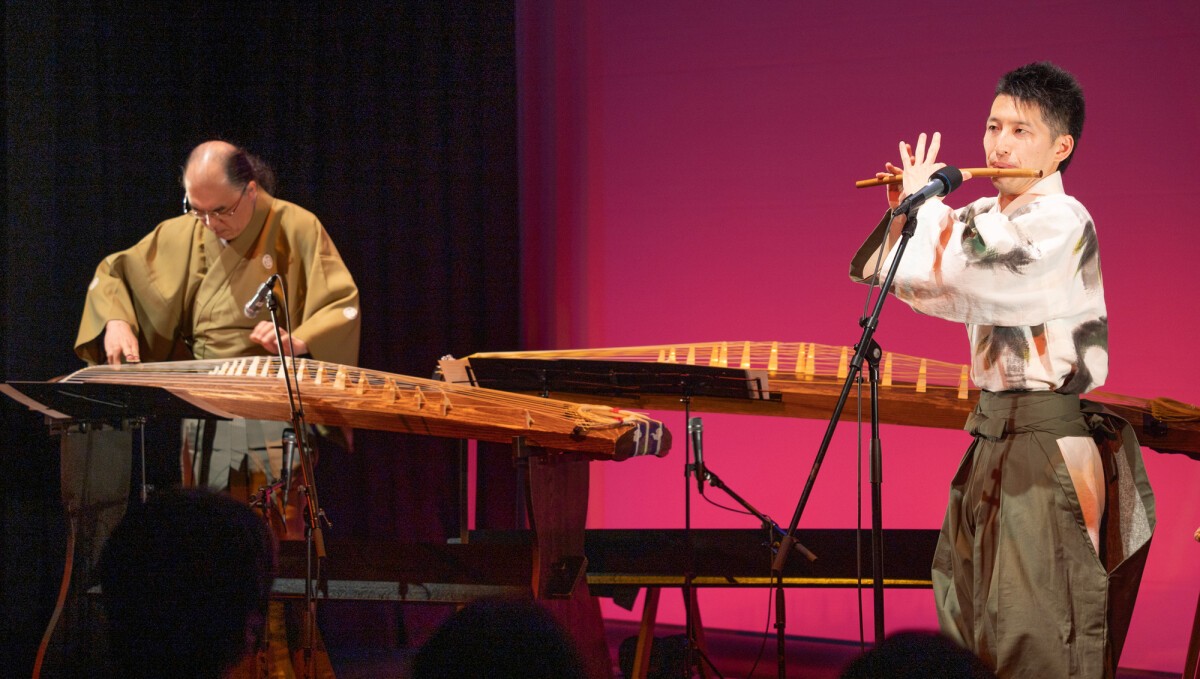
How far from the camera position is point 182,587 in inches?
54.7

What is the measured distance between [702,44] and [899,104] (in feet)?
2.78

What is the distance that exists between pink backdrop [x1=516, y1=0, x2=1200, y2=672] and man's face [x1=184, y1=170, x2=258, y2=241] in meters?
1.28

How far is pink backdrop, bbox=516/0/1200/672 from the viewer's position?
148 inches

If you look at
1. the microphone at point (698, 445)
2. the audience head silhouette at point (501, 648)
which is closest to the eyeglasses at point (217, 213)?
the microphone at point (698, 445)

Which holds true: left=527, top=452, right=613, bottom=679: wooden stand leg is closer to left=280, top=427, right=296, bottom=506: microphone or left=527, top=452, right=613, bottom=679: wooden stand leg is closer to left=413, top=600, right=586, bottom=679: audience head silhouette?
left=280, top=427, right=296, bottom=506: microphone

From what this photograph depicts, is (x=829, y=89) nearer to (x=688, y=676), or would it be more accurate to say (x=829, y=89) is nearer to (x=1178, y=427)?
(x=1178, y=427)

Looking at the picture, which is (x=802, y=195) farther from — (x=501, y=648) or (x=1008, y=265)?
(x=501, y=648)

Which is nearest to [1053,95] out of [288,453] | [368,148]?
[288,453]

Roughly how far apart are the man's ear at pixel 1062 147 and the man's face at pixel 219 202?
2.66 m

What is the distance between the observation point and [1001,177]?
2.40 meters

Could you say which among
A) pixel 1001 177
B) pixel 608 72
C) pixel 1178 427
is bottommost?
pixel 1178 427

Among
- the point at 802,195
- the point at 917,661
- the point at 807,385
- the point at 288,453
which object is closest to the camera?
the point at 917,661

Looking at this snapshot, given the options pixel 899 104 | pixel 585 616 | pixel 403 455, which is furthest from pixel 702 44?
pixel 585 616

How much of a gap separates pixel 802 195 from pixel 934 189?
2.15 metres
